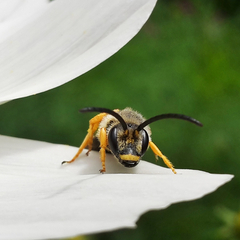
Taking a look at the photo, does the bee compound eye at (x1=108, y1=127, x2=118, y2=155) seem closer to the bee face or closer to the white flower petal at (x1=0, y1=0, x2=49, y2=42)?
the bee face

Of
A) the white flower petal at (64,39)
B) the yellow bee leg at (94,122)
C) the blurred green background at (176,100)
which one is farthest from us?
the blurred green background at (176,100)

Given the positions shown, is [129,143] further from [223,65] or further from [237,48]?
[237,48]

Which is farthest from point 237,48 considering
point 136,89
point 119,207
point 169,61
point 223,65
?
point 119,207

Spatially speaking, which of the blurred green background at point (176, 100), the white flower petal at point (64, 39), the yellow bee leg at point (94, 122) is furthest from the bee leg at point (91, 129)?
the blurred green background at point (176, 100)

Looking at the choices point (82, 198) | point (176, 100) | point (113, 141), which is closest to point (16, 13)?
point (113, 141)

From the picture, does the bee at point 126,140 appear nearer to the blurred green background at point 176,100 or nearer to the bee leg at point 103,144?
the bee leg at point 103,144

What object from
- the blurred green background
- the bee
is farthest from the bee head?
the blurred green background

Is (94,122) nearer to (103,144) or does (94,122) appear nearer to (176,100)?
(103,144)
